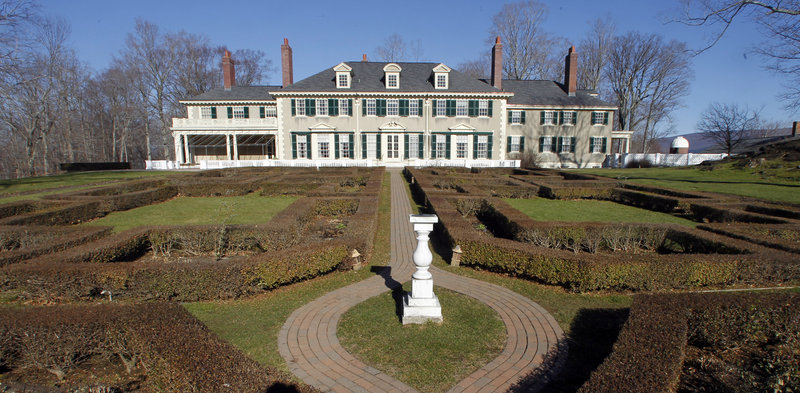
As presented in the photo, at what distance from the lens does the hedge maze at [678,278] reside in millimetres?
3064

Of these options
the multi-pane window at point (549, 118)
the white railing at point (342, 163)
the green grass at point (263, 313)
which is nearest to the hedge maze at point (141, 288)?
the green grass at point (263, 313)

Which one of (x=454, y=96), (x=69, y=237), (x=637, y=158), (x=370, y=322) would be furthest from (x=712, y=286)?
(x=637, y=158)

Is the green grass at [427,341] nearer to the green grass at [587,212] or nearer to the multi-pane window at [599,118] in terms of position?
the green grass at [587,212]

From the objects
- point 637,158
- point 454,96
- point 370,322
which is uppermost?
point 454,96

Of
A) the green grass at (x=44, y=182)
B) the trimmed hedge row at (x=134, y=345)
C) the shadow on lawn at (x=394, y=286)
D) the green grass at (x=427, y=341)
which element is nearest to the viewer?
the trimmed hedge row at (x=134, y=345)

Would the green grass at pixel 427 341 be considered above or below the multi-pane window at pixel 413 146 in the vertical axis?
below

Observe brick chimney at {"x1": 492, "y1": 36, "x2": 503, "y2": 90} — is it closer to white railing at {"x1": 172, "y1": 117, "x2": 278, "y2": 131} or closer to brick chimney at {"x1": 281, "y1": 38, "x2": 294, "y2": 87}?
brick chimney at {"x1": 281, "y1": 38, "x2": 294, "y2": 87}

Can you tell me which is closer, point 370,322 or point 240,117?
point 370,322

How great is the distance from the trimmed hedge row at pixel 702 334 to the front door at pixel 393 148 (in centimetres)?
2702

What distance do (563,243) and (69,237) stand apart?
942 centimetres

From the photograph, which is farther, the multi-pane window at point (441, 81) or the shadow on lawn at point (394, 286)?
the multi-pane window at point (441, 81)

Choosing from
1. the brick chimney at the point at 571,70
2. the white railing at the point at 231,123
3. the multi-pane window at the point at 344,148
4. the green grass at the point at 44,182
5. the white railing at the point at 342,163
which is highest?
the brick chimney at the point at 571,70

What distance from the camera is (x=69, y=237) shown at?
6.56 m

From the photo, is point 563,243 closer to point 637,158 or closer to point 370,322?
point 370,322
